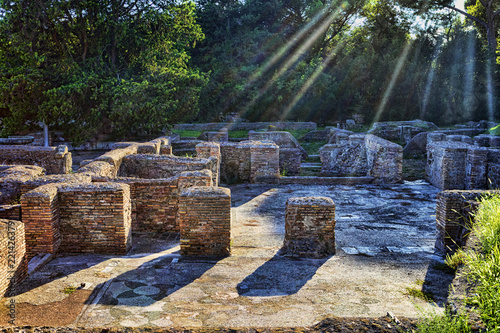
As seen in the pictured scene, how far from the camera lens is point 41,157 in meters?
12.1

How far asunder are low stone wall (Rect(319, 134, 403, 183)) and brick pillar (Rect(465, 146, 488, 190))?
1.63 metres

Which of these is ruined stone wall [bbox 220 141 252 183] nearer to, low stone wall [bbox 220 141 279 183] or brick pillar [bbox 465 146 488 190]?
low stone wall [bbox 220 141 279 183]

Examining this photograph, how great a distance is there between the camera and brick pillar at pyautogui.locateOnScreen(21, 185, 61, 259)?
550cm

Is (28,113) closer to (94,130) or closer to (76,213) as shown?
(94,130)

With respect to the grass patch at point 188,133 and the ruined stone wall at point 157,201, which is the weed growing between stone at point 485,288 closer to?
the ruined stone wall at point 157,201

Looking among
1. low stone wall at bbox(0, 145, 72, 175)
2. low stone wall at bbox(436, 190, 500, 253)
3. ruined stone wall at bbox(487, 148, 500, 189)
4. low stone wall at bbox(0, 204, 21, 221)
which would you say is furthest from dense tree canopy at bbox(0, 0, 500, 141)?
low stone wall at bbox(436, 190, 500, 253)

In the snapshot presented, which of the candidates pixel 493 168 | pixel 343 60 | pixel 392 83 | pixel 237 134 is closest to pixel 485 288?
pixel 493 168

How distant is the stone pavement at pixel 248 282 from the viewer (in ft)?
13.3

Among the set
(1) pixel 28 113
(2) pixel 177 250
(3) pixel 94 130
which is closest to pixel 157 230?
(2) pixel 177 250

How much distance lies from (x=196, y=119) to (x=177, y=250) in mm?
22950

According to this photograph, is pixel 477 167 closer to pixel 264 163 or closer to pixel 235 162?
pixel 264 163

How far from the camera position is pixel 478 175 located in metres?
10.4

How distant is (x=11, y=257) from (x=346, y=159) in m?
9.94

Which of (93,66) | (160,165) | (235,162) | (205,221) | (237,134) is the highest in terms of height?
(93,66)
